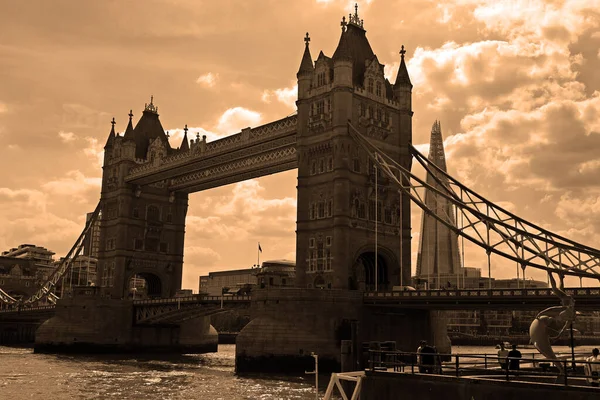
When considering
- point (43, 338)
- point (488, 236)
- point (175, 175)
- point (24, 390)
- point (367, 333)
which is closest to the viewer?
point (24, 390)

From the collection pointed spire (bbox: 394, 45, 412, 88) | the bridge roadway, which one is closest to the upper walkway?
the bridge roadway

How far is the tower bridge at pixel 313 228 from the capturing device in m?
65.8

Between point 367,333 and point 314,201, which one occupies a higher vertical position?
point 314,201

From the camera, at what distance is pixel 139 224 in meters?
110

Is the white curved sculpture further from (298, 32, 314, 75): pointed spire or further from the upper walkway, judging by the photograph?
(298, 32, 314, 75): pointed spire

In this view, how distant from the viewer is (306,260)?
77.3 meters

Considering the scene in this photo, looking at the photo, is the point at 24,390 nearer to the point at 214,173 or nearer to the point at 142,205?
the point at 214,173

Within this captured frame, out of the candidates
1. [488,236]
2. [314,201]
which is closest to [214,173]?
[314,201]

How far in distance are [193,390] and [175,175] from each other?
54.9m

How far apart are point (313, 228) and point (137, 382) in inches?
1047

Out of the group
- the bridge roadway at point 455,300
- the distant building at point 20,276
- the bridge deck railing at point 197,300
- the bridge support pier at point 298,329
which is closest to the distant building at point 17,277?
the distant building at point 20,276

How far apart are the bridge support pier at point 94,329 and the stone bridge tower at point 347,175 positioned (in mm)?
33763

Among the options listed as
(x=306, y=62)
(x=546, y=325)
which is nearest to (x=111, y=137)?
(x=306, y=62)

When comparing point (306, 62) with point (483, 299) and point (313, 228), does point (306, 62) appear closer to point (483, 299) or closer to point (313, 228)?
point (313, 228)
